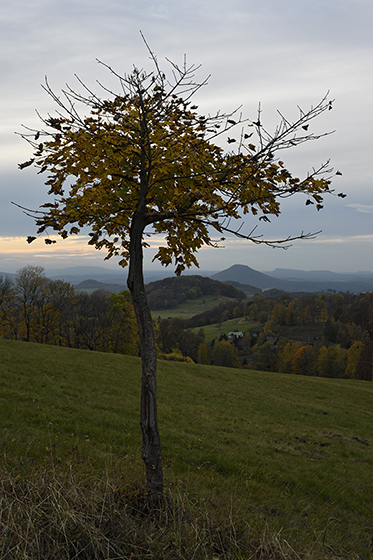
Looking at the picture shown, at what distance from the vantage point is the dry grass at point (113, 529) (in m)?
3.73

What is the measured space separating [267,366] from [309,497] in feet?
272

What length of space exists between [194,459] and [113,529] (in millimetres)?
5555

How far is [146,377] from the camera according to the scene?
4965mm

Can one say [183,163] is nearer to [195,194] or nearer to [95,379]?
[195,194]

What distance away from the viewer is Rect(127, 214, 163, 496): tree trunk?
15.8ft

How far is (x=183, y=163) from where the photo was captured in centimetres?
479


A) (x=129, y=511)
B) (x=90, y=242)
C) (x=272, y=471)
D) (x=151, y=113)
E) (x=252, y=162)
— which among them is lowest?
(x=272, y=471)

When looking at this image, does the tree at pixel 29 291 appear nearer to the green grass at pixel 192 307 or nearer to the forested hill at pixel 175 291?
the forested hill at pixel 175 291

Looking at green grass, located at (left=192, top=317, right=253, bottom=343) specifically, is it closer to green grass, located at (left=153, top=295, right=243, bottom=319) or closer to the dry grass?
green grass, located at (left=153, top=295, right=243, bottom=319)

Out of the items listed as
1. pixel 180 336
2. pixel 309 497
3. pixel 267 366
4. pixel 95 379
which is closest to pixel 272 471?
pixel 309 497

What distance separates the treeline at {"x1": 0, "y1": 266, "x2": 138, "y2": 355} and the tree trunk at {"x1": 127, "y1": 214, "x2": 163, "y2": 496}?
36.0 m

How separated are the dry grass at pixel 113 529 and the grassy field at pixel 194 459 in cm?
2

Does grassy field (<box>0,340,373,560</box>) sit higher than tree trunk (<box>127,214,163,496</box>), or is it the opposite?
tree trunk (<box>127,214,163,496</box>)

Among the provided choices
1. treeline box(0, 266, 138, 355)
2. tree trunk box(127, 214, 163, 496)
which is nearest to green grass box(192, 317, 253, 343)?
treeline box(0, 266, 138, 355)
